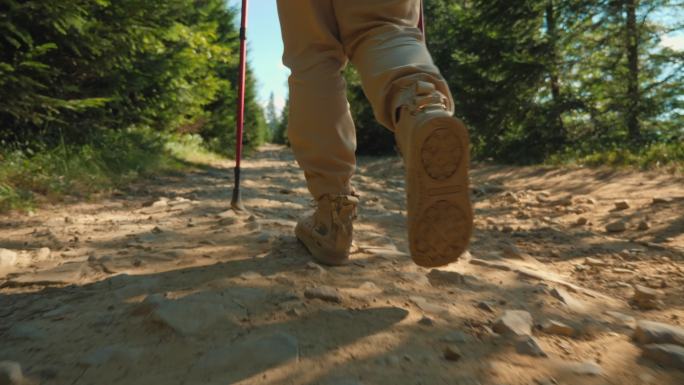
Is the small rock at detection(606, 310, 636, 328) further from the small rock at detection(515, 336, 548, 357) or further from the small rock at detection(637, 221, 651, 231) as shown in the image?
the small rock at detection(637, 221, 651, 231)

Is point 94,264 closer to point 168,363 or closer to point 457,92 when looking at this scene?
point 168,363

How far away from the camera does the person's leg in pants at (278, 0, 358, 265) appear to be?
1652 millimetres

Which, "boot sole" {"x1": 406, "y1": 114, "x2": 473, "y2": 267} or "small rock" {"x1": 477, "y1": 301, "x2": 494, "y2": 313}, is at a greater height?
"boot sole" {"x1": 406, "y1": 114, "x2": 473, "y2": 267}

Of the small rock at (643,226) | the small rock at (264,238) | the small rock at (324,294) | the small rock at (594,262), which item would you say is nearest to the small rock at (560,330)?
→ the small rock at (324,294)

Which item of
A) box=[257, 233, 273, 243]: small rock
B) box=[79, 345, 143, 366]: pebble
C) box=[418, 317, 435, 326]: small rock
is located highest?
box=[257, 233, 273, 243]: small rock

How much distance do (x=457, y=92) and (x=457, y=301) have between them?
903 centimetres

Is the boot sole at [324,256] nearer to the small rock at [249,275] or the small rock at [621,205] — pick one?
the small rock at [249,275]

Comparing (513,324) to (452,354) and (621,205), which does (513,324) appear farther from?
(621,205)

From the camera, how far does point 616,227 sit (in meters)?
2.93

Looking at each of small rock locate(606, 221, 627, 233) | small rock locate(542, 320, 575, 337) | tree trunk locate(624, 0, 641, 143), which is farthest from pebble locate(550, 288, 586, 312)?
tree trunk locate(624, 0, 641, 143)

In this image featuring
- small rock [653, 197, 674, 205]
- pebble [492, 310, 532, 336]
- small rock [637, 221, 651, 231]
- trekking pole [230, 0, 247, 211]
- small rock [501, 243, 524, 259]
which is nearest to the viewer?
pebble [492, 310, 532, 336]

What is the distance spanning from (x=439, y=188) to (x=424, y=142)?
5.0 inches

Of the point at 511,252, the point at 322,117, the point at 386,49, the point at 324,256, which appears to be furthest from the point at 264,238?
the point at 511,252

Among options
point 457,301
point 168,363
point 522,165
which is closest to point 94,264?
point 168,363
